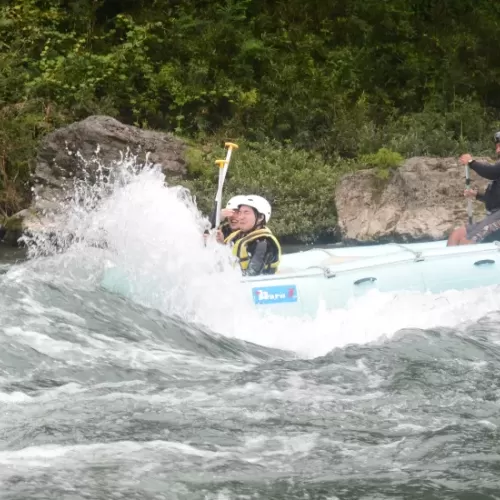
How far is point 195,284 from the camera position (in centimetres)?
720

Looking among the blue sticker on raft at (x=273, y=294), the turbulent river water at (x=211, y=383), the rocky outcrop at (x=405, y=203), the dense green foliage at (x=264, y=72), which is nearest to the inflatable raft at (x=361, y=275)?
the blue sticker on raft at (x=273, y=294)

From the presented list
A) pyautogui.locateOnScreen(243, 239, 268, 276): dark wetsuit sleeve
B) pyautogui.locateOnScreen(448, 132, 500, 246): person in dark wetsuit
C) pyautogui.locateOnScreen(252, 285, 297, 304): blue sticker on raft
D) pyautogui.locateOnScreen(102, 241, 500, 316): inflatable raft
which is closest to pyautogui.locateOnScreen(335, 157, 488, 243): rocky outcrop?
pyautogui.locateOnScreen(448, 132, 500, 246): person in dark wetsuit

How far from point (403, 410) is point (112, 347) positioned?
6.47ft

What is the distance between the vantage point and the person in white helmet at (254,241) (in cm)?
736

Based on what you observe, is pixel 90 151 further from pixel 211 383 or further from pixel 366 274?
pixel 211 383

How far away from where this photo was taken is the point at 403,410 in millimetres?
4781

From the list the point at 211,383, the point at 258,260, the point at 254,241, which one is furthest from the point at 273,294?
the point at 211,383

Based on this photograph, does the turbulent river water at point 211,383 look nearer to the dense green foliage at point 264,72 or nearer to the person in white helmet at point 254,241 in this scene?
the person in white helmet at point 254,241

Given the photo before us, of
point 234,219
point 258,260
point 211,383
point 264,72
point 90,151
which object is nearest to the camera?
point 211,383

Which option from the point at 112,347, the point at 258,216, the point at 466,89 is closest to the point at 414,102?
the point at 466,89

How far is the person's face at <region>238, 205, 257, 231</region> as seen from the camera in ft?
24.7

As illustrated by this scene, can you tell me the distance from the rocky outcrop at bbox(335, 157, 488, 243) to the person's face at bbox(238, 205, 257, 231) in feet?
17.1

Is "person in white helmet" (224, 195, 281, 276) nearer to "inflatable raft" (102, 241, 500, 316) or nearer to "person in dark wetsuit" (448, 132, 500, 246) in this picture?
"inflatable raft" (102, 241, 500, 316)

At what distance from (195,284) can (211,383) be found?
2.01 meters
